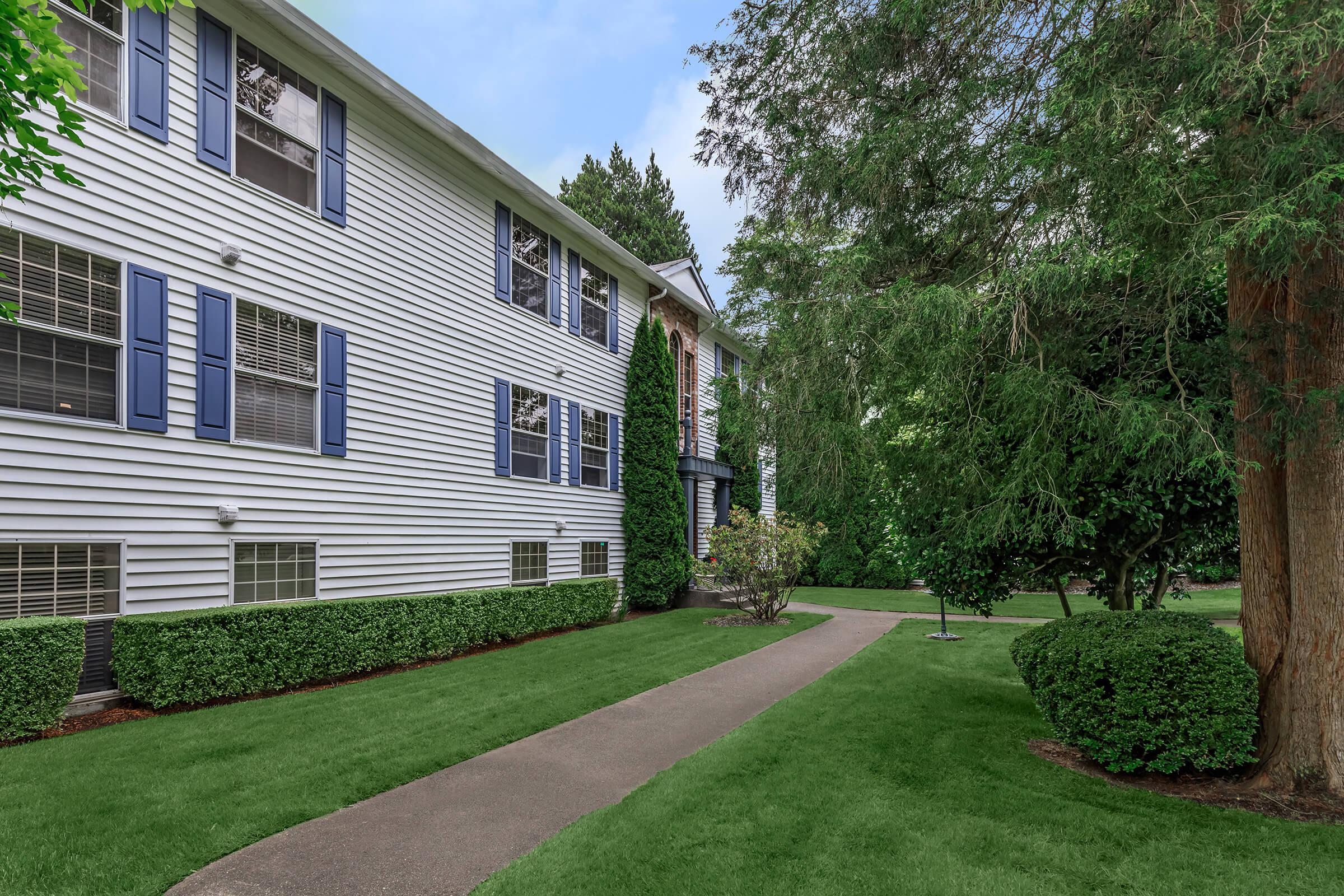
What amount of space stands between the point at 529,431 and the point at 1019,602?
12.9 meters

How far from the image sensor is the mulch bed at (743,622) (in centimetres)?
1302

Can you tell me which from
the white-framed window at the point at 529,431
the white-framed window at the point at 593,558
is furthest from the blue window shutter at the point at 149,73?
the white-framed window at the point at 593,558

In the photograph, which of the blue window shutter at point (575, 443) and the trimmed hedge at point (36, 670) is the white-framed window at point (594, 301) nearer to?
the blue window shutter at point (575, 443)

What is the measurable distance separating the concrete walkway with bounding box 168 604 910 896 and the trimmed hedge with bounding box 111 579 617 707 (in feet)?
10.7

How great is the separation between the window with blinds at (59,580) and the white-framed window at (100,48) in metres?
4.06

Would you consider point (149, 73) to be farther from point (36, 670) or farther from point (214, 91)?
point (36, 670)

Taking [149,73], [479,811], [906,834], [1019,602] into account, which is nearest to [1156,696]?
[906,834]

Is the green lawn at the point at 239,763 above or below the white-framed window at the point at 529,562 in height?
below

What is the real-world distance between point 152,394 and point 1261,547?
9.43 metres

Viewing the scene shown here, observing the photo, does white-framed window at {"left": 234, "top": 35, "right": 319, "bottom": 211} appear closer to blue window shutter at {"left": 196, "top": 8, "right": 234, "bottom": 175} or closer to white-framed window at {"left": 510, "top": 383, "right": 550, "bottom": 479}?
blue window shutter at {"left": 196, "top": 8, "right": 234, "bottom": 175}

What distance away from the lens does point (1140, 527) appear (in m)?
5.71

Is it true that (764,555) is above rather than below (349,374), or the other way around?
below

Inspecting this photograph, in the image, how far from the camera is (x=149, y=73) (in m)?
6.83

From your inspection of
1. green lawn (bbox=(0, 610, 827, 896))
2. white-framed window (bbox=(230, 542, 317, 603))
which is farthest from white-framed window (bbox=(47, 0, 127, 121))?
green lawn (bbox=(0, 610, 827, 896))
